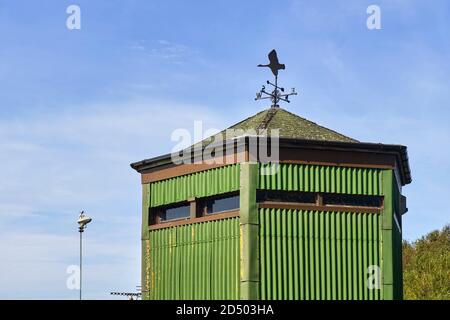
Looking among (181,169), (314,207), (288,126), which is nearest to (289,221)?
(314,207)

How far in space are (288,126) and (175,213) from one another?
16.7 ft

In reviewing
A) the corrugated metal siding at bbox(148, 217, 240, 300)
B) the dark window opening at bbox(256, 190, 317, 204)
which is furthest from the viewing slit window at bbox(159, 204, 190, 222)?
the dark window opening at bbox(256, 190, 317, 204)

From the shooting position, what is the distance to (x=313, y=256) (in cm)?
2545

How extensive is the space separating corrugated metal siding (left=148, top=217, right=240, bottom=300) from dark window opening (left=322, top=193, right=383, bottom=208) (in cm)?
315

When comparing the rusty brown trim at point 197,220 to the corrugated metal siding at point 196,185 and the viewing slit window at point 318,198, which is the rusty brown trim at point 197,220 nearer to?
the corrugated metal siding at point 196,185

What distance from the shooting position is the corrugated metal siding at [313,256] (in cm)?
2523

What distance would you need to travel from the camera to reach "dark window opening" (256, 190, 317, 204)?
2542 centimetres

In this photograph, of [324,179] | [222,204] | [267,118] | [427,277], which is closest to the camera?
[324,179]

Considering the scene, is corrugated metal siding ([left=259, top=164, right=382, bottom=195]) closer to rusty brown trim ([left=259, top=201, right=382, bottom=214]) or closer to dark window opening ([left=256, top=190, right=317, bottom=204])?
dark window opening ([left=256, top=190, right=317, bottom=204])

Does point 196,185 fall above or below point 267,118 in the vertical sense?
below

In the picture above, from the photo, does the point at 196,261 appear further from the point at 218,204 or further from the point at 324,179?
the point at 324,179
